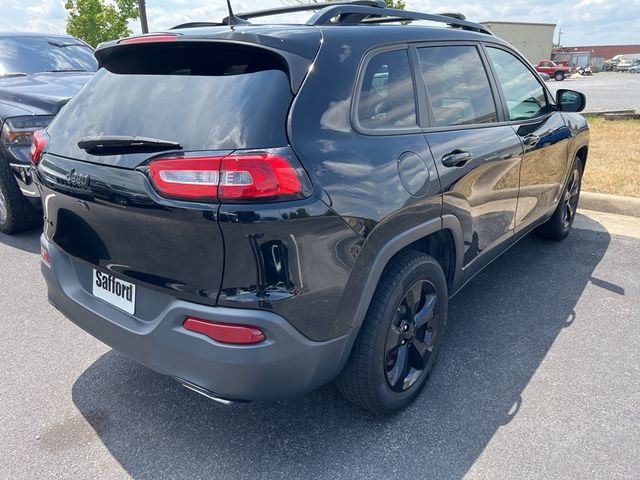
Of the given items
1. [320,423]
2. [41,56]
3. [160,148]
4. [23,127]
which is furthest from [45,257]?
[41,56]

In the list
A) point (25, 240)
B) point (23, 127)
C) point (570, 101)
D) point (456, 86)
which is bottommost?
point (25, 240)

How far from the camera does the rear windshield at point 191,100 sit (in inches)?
72.9

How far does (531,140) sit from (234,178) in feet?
8.29

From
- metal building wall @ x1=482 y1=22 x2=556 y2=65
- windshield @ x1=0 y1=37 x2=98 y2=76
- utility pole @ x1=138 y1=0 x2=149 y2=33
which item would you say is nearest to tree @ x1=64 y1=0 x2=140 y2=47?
utility pole @ x1=138 y1=0 x2=149 y2=33

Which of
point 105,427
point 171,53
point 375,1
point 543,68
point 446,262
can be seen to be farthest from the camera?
point 543,68

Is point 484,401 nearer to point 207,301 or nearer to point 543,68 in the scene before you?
point 207,301

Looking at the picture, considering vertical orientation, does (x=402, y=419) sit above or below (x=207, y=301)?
below

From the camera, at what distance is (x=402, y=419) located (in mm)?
2520

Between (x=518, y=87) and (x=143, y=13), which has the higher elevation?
(x=143, y=13)

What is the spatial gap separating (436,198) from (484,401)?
3.53 feet

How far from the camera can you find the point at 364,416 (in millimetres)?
2541

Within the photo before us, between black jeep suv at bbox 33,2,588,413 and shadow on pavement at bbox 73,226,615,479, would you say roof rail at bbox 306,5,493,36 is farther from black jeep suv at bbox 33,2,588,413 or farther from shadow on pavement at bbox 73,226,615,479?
shadow on pavement at bbox 73,226,615,479

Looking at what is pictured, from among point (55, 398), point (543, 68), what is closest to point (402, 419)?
point (55, 398)

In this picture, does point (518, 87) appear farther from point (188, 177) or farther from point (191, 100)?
Result: point (188, 177)
